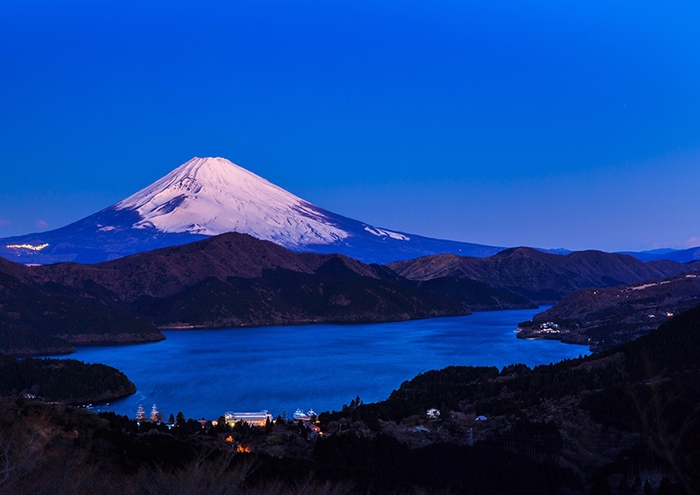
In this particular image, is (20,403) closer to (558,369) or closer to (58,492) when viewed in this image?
(58,492)

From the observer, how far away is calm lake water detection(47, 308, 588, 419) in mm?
82750

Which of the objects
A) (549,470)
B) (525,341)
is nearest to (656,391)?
(549,470)

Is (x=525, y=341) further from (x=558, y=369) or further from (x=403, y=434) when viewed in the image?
(x=403, y=434)

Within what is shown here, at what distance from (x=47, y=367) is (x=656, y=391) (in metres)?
71.2

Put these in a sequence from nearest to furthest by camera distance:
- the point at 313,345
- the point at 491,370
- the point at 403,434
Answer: the point at 403,434 → the point at 491,370 → the point at 313,345

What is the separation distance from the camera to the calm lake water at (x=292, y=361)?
82.8 meters

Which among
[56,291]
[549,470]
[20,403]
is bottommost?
[549,470]

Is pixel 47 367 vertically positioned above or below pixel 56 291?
below

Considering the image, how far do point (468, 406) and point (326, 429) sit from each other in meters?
17.8

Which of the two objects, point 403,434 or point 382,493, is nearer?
point 382,493

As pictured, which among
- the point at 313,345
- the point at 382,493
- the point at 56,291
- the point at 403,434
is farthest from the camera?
the point at 56,291

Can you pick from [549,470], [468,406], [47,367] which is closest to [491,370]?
[468,406]

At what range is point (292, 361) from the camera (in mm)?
118625

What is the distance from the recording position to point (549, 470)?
38.9 m
